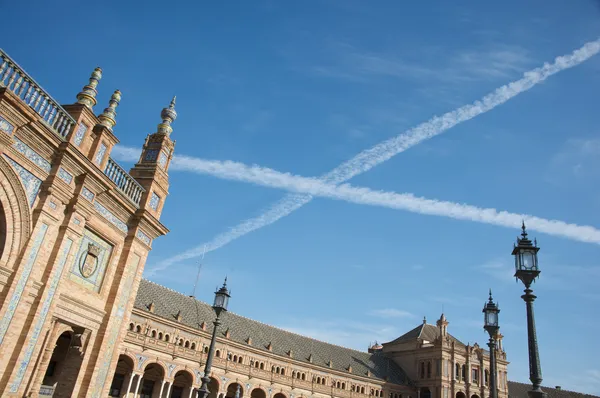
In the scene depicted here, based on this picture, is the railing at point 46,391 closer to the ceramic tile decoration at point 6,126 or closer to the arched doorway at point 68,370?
the arched doorway at point 68,370

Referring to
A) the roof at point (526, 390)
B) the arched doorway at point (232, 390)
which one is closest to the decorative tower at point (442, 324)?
the roof at point (526, 390)

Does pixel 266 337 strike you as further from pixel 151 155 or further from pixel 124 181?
pixel 124 181

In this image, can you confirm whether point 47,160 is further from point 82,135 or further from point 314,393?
point 314,393

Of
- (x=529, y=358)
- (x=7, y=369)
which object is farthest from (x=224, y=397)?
(x=529, y=358)

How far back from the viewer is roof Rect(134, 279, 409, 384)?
5022cm

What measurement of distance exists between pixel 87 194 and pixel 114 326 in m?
4.75

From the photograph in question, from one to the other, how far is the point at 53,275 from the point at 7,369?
259 centimetres

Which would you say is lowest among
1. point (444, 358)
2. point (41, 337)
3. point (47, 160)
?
point (41, 337)

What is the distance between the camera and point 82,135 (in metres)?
14.7

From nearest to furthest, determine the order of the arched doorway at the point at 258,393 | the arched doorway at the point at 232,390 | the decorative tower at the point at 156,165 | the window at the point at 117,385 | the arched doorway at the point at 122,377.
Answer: the decorative tower at the point at 156,165 → the arched doorway at the point at 122,377 → the window at the point at 117,385 → the arched doorway at the point at 232,390 → the arched doorway at the point at 258,393

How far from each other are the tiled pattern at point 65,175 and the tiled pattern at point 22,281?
147 cm

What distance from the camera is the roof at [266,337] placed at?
165 ft

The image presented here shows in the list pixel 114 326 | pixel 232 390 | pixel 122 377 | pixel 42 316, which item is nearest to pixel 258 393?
pixel 232 390

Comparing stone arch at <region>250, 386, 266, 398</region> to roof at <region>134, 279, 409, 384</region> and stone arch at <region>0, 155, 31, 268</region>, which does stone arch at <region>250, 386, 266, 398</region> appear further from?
stone arch at <region>0, 155, 31, 268</region>
